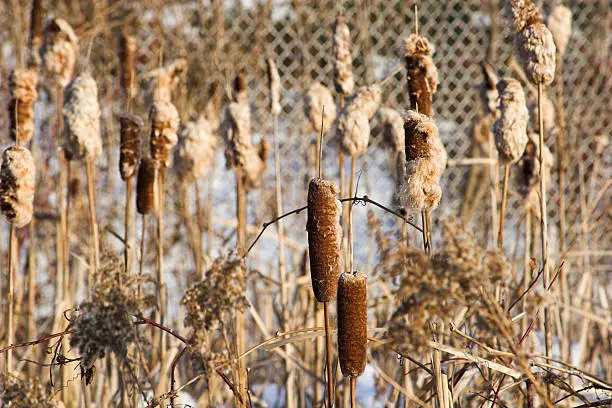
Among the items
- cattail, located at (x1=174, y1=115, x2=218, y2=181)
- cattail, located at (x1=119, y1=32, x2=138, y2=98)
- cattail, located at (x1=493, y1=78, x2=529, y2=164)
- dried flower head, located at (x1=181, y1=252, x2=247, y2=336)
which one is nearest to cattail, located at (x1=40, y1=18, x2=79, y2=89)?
cattail, located at (x1=119, y1=32, x2=138, y2=98)

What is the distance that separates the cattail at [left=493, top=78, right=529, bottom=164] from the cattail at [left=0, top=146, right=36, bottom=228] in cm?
82

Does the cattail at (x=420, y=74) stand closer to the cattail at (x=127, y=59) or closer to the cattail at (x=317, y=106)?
the cattail at (x=317, y=106)

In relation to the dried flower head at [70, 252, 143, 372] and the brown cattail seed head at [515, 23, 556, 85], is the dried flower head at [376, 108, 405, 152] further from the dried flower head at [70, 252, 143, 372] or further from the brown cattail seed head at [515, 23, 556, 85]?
the dried flower head at [70, 252, 143, 372]

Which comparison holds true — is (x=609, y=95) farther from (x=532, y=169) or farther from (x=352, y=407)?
(x=352, y=407)

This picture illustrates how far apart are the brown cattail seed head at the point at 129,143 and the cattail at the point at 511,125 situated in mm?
675

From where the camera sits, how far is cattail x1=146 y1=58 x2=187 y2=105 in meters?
1.58

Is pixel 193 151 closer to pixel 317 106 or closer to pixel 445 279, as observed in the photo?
pixel 317 106

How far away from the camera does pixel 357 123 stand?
138cm

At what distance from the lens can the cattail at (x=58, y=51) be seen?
1.70 metres

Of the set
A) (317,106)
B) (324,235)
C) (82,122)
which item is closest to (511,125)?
(324,235)

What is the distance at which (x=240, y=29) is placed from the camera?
4707mm

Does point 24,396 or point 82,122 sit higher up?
point 82,122

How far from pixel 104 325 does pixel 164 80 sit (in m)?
0.82

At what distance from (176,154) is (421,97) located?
37.7 inches
